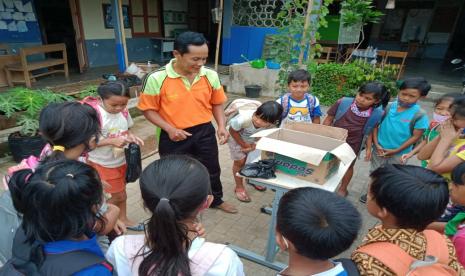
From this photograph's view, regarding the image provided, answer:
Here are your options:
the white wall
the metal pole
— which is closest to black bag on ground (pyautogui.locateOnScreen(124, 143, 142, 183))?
the metal pole

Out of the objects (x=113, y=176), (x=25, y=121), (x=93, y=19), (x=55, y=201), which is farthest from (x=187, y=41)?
(x=93, y=19)

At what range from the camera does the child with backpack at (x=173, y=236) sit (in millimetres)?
945

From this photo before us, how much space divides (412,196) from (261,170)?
97cm

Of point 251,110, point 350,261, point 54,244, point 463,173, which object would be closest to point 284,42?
point 251,110

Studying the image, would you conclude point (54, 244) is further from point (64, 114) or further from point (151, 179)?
point (64, 114)

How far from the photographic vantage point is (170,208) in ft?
3.05

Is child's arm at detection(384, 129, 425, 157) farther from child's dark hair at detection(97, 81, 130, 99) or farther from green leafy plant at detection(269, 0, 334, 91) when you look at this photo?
child's dark hair at detection(97, 81, 130, 99)

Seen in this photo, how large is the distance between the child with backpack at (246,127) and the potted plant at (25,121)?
2.50 metres

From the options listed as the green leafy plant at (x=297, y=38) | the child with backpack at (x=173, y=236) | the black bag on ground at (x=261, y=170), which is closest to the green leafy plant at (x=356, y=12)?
the green leafy plant at (x=297, y=38)

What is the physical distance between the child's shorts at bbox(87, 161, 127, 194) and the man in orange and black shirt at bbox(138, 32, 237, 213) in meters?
0.37

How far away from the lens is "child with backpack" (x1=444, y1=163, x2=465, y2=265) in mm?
1268

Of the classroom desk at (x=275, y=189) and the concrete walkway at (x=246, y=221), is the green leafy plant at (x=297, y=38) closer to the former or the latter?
the concrete walkway at (x=246, y=221)

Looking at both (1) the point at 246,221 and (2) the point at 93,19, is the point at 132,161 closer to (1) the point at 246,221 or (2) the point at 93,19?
(1) the point at 246,221

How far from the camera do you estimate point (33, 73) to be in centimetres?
684
